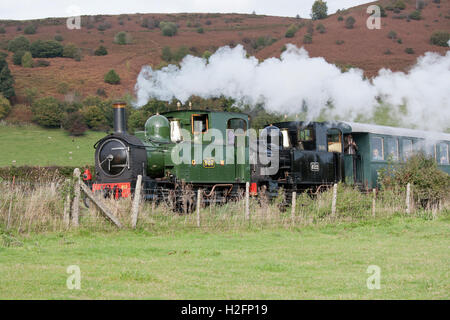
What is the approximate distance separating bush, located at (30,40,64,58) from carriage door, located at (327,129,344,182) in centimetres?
11172

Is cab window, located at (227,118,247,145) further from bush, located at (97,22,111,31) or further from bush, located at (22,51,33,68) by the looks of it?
bush, located at (97,22,111,31)

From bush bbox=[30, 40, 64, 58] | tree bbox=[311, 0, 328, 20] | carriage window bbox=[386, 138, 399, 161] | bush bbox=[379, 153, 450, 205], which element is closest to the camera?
bush bbox=[379, 153, 450, 205]

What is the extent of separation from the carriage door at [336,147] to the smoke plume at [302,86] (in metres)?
2.02

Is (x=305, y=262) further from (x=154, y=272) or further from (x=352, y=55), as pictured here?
(x=352, y=55)

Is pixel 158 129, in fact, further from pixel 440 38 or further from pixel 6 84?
pixel 440 38

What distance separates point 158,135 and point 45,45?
116m


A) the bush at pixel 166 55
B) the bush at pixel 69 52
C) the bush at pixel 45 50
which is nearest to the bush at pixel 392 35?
the bush at pixel 166 55

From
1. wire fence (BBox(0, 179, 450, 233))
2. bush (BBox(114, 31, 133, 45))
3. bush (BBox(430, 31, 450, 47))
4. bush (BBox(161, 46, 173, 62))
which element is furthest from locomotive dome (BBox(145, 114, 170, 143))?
bush (BBox(114, 31, 133, 45))

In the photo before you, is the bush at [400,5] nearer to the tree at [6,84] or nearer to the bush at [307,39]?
the bush at [307,39]

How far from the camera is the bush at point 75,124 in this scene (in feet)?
235

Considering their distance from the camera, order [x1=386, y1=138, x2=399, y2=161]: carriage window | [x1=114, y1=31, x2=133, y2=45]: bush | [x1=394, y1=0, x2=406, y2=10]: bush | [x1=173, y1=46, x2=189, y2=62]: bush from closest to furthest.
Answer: [x1=386, y1=138, x2=399, y2=161]: carriage window
[x1=173, y1=46, x2=189, y2=62]: bush
[x1=114, y1=31, x2=133, y2=45]: bush
[x1=394, y1=0, x2=406, y2=10]: bush

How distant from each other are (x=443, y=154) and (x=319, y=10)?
479 feet

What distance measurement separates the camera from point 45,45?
12875 cm

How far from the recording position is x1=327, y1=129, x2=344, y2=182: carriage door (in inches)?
1043
